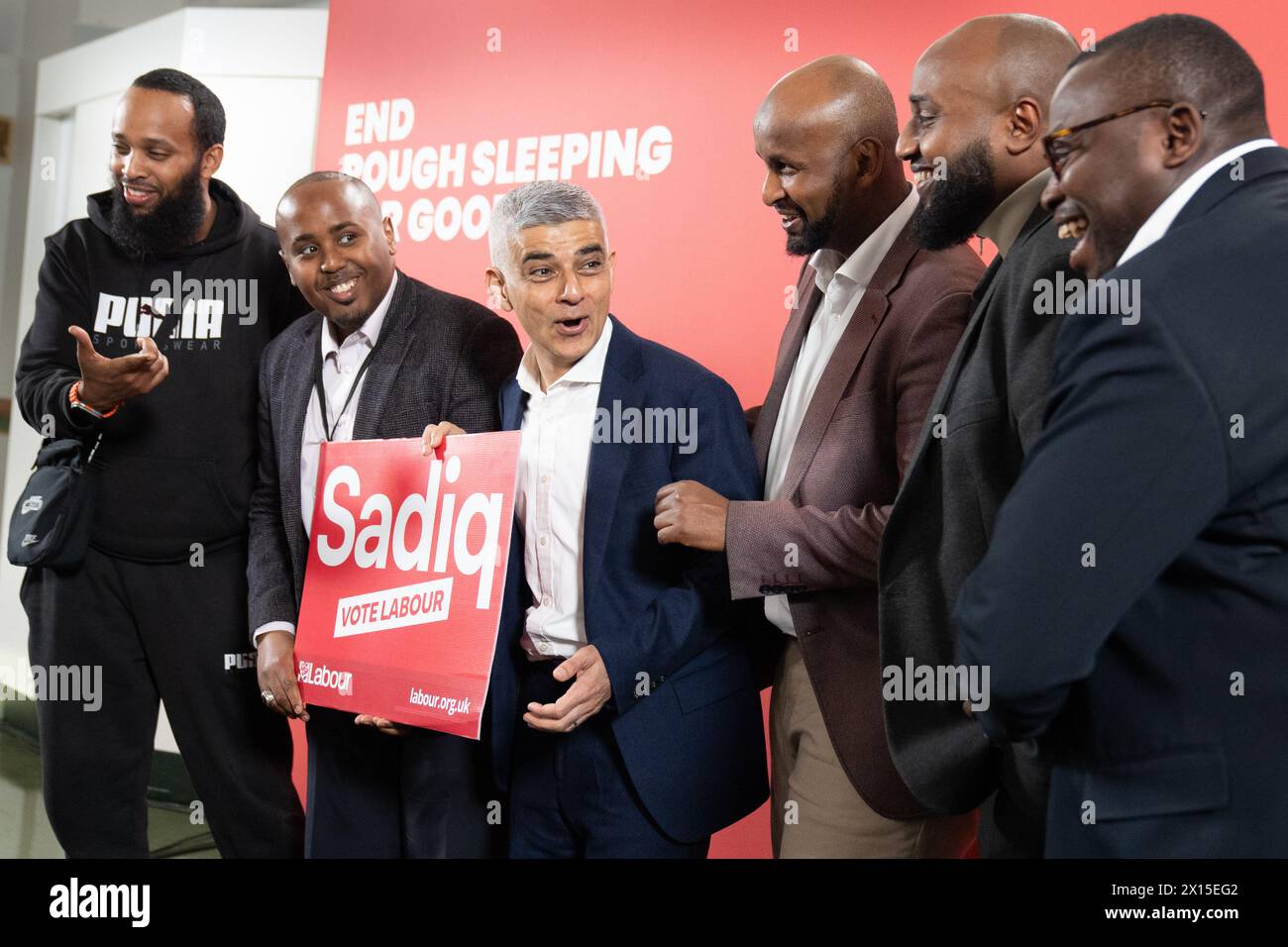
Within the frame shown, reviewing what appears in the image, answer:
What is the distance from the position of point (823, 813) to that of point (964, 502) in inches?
31.5

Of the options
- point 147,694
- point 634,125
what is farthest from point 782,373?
point 147,694

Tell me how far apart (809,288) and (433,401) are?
2.98 feet

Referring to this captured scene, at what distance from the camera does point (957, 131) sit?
87.0 inches

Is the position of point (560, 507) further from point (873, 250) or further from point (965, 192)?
point (965, 192)

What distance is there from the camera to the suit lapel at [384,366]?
286 centimetres

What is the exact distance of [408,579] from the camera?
2.70 m

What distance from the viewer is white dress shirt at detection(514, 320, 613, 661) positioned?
2508 millimetres

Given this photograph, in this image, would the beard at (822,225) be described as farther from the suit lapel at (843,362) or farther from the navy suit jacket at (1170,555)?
the navy suit jacket at (1170,555)

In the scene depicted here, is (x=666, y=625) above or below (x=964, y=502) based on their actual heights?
below

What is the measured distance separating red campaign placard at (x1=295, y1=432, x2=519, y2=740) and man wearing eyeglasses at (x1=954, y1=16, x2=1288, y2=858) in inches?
46.7

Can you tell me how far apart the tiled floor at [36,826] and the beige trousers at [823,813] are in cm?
242

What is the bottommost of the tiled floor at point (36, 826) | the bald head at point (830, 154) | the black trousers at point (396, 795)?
the tiled floor at point (36, 826)

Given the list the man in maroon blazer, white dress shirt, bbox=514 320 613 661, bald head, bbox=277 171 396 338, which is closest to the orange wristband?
bald head, bbox=277 171 396 338

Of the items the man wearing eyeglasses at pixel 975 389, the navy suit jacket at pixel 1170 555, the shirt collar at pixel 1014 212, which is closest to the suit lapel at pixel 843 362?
the man wearing eyeglasses at pixel 975 389
